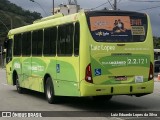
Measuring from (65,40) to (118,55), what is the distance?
1931 mm

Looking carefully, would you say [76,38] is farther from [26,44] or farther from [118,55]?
[26,44]

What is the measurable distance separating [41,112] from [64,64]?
190cm

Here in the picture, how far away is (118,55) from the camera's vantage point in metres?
14.0

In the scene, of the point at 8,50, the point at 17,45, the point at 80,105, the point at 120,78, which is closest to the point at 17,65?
the point at 17,45

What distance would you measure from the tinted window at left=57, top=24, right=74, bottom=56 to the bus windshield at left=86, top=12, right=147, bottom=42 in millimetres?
909

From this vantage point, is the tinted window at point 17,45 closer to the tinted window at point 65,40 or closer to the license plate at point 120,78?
the tinted window at point 65,40

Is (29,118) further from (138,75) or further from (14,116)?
(138,75)

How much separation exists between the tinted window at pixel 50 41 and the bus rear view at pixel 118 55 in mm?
2452

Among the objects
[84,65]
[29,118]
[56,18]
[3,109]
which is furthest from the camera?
[56,18]

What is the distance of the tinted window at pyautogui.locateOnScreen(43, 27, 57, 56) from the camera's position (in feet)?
52.6

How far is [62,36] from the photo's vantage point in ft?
50.1

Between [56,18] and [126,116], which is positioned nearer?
[126,116]

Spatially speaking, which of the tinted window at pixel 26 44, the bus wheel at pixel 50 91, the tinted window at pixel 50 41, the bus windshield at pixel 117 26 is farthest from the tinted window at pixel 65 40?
the tinted window at pixel 26 44

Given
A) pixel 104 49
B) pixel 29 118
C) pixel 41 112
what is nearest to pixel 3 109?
pixel 41 112
